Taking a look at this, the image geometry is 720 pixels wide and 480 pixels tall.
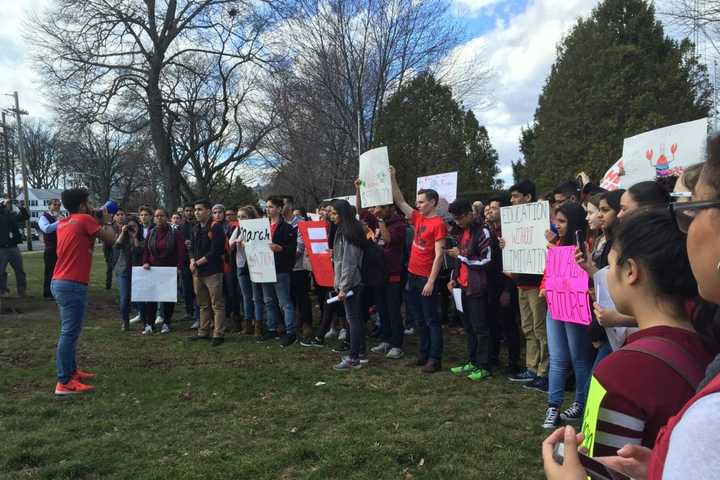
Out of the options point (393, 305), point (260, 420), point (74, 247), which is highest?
point (74, 247)

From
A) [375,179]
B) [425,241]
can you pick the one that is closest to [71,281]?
[375,179]

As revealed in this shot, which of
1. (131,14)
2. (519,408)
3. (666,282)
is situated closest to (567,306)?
(519,408)

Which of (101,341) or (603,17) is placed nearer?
(101,341)

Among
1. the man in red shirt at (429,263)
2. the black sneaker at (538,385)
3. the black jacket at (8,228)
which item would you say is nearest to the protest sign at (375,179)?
the man in red shirt at (429,263)

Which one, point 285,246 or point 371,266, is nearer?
point 371,266

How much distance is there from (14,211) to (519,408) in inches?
473

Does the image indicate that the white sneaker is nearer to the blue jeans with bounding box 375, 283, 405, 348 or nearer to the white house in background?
the blue jeans with bounding box 375, 283, 405, 348

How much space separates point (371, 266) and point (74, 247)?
3.67 metres

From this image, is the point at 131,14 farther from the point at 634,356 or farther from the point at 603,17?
the point at 603,17

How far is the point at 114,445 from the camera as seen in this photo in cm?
441

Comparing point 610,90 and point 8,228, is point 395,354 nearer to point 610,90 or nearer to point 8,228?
point 8,228

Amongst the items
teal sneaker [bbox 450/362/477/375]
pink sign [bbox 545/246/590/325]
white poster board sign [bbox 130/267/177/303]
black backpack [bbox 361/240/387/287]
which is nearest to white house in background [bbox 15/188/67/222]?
white poster board sign [bbox 130/267/177/303]

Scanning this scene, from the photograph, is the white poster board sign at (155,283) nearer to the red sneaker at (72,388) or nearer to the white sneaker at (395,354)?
the red sneaker at (72,388)

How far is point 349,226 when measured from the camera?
6777mm
